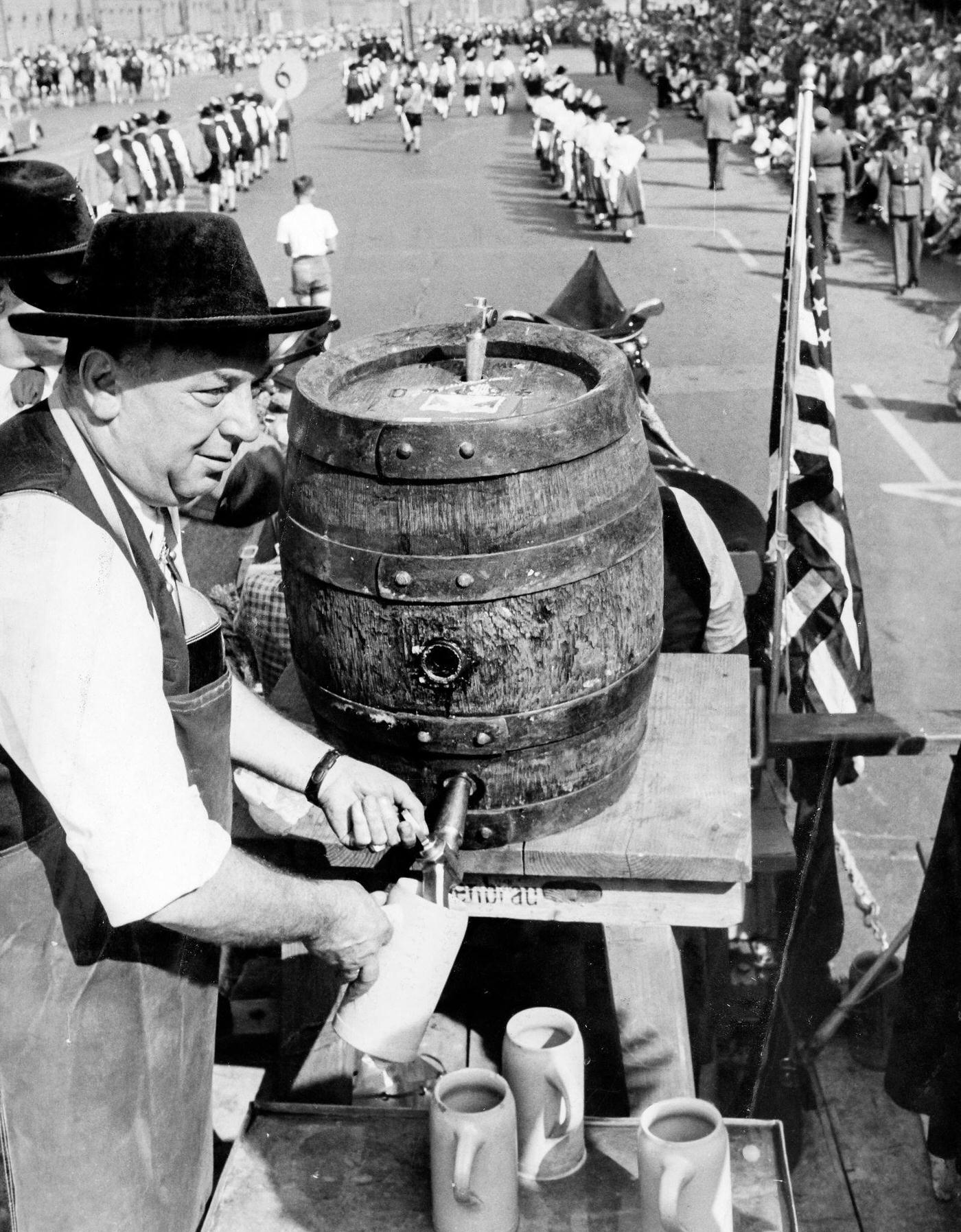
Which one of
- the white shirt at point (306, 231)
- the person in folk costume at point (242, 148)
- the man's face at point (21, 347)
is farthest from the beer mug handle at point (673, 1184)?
the person in folk costume at point (242, 148)

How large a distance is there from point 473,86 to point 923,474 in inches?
1325

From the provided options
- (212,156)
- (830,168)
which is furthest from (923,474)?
(212,156)

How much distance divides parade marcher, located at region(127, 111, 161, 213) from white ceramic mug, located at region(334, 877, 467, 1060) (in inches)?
688

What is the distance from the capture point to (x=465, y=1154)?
1782mm

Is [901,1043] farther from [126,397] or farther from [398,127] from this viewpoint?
[398,127]

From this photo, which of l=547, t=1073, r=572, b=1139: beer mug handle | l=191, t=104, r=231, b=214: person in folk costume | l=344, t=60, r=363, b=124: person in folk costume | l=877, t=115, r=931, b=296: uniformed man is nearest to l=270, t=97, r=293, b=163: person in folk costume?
l=191, t=104, r=231, b=214: person in folk costume

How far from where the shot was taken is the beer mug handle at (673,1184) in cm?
170

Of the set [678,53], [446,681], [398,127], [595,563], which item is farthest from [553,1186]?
[678,53]

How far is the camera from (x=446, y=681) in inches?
80.0

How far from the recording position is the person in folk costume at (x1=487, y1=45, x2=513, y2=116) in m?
36.2

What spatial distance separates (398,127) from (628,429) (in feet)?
112

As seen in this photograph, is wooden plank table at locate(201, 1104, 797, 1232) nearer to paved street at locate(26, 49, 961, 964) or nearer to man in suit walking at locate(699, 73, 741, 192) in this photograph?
paved street at locate(26, 49, 961, 964)

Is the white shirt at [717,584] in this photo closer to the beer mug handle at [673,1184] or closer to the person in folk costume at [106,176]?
the beer mug handle at [673,1184]

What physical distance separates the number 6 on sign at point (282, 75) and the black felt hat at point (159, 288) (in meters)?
17.9
